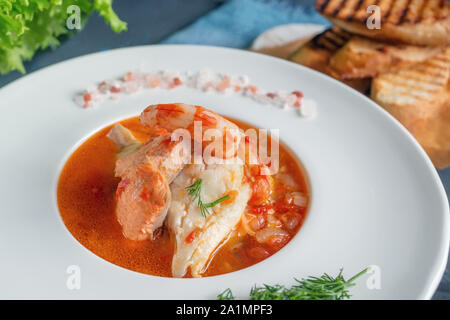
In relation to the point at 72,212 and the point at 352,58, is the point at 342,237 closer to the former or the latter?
the point at 72,212

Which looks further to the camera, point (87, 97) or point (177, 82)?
point (177, 82)

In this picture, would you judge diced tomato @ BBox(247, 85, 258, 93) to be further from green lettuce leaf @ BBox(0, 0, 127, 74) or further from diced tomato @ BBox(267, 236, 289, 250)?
diced tomato @ BBox(267, 236, 289, 250)

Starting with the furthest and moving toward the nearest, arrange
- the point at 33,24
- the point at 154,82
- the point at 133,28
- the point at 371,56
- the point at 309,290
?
the point at 133,28
the point at 33,24
the point at 371,56
the point at 154,82
the point at 309,290

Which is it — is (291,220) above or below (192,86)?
below

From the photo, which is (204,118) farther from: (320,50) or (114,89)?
(320,50)

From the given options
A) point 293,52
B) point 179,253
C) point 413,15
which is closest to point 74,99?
point 179,253

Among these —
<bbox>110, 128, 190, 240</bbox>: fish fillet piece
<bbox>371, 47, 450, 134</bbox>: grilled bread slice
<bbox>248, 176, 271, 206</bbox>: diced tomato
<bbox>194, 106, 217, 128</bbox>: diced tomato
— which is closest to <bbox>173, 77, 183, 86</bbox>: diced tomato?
<bbox>110, 128, 190, 240</bbox>: fish fillet piece

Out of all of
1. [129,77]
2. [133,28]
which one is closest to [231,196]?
[129,77]
